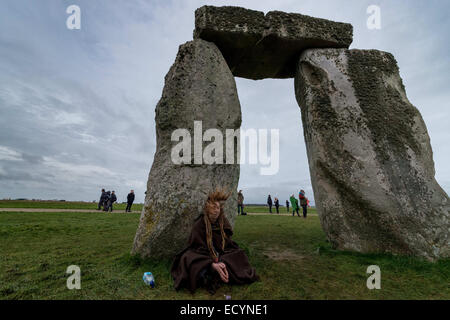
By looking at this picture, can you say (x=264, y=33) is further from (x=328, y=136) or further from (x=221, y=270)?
(x=221, y=270)

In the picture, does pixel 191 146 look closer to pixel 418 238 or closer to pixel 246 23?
pixel 246 23

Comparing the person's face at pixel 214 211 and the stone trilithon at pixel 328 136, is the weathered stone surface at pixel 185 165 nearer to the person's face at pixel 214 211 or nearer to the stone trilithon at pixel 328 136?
the stone trilithon at pixel 328 136

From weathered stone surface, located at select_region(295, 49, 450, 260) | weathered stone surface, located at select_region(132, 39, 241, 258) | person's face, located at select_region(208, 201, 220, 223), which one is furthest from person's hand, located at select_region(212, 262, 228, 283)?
weathered stone surface, located at select_region(295, 49, 450, 260)

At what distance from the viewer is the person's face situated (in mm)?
3568

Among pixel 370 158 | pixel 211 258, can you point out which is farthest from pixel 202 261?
pixel 370 158

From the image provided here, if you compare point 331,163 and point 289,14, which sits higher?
point 289,14

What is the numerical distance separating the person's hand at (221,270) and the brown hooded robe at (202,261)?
0.06 meters

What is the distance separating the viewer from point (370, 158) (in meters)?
4.59

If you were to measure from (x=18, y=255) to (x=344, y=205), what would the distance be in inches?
252

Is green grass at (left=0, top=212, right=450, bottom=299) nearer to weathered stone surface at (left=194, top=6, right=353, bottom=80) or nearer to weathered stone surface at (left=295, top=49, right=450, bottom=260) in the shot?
Answer: weathered stone surface at (left=295, top=49, right=450, bottom=260)

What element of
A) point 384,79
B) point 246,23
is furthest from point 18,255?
point 384,79

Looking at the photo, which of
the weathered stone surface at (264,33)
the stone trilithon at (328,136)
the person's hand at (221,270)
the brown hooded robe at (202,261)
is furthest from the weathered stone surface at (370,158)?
the person's hand at (221,270)

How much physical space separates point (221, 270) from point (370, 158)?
3.59 m

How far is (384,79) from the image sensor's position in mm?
4984
